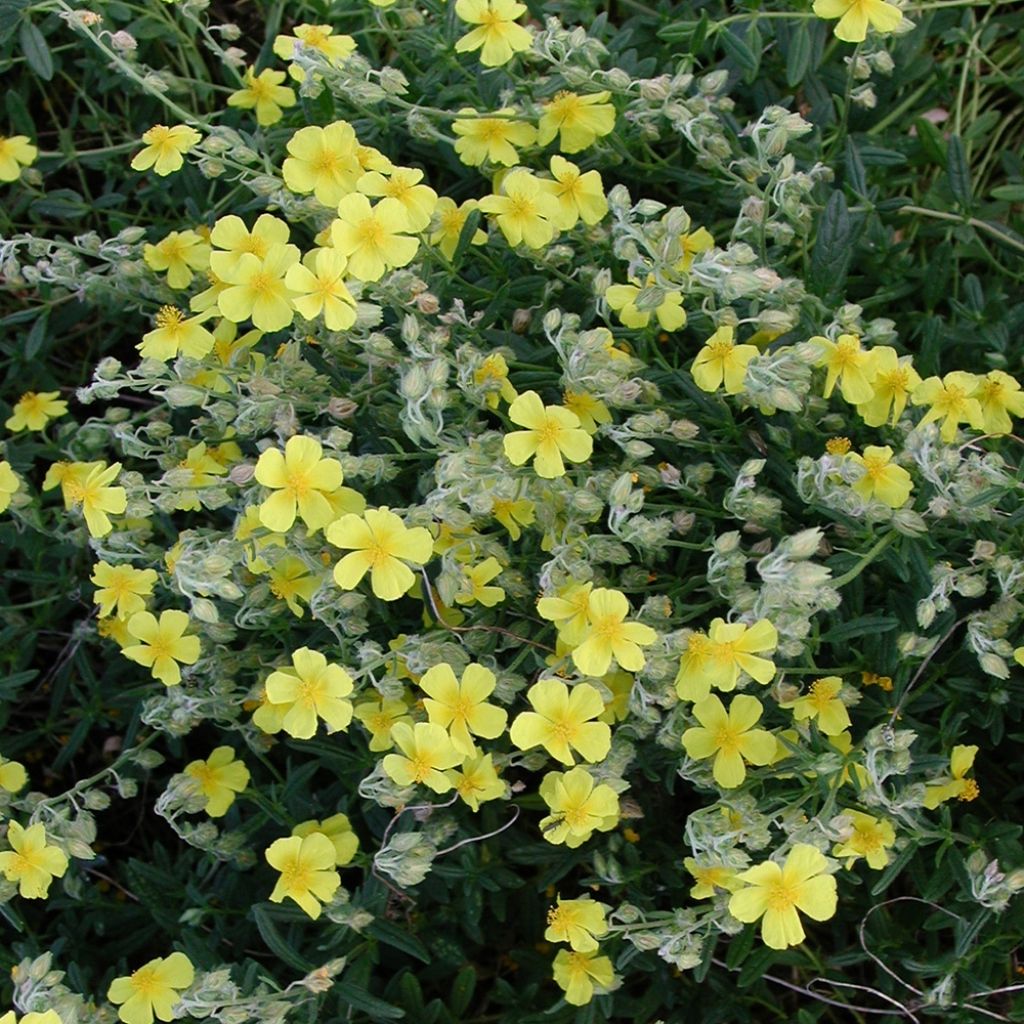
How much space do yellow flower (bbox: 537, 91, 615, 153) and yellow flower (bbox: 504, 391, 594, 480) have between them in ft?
2.51

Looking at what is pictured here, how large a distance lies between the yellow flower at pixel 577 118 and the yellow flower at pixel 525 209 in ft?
0.75

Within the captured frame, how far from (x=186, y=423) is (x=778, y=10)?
1.99 metres

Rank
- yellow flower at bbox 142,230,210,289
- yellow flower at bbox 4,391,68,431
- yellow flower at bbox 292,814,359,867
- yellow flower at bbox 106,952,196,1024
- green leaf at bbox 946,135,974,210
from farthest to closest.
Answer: yellow flower at bbox 4,391,68,431 < green leaf at bbox 946,135,974,210 < yellow flower at bbox 142,230,210,289 < yellow flower at bbox 292,814,359,867 < yellow flower at bbox 106,952,196,1024

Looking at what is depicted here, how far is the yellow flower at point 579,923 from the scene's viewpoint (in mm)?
2578

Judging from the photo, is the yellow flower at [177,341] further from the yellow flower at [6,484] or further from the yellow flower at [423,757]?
the yellow flower at [423,757]

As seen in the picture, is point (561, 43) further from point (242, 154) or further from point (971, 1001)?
point (971, 1001)

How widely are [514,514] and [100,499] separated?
0.89m

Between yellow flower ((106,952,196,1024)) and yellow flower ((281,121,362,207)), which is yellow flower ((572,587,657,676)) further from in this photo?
yellow flower ((106,952,196,1024))

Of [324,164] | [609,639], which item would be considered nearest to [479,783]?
[609,639]

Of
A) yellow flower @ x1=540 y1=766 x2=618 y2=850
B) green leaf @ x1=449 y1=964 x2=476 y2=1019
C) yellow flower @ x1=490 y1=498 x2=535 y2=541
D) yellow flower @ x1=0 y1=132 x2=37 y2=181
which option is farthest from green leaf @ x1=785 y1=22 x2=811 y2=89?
green leaf @ x1=449 y1=964 x2=476 y2=1019

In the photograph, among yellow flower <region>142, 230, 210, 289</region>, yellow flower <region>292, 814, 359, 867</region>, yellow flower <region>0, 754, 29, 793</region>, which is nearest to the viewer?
yellow flower <region>292, 814, 359, 867</region>

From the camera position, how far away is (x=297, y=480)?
243 cm

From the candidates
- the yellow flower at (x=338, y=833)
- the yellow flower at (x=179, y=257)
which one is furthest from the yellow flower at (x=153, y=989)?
the yellow flower at (x=179, y=257)

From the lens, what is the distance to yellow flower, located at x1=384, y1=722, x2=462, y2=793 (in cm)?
241
